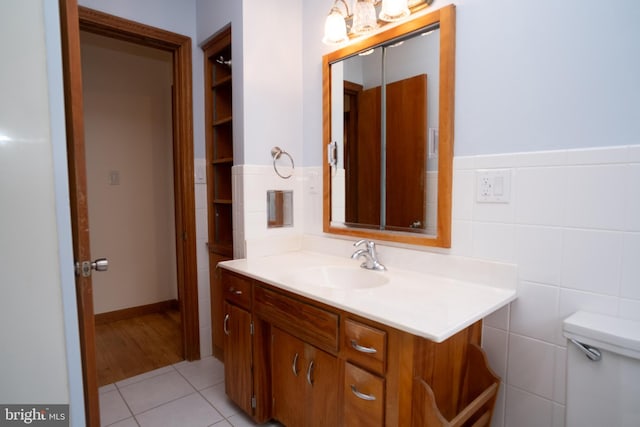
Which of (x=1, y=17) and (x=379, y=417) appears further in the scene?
(x=379, y=417)

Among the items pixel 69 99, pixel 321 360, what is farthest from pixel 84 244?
pixel 321 360

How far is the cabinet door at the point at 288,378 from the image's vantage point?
55.2 inches

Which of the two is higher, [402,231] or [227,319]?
[402,231]

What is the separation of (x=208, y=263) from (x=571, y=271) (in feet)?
6.62

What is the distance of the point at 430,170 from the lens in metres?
1.43

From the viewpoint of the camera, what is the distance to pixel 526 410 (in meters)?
1.19

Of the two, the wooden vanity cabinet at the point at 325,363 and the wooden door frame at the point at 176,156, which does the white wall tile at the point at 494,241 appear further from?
the wooden door frame at the point at 176,156

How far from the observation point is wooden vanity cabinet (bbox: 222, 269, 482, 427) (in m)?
1.02

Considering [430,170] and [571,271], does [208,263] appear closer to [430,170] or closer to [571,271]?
[430,170]

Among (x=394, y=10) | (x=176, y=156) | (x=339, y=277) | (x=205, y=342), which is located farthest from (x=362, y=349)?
(x=176, y=156)

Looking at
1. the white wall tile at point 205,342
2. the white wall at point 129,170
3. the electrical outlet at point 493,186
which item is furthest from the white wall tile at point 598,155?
the white wall at point 129,170

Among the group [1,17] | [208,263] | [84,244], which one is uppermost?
[1,17]
